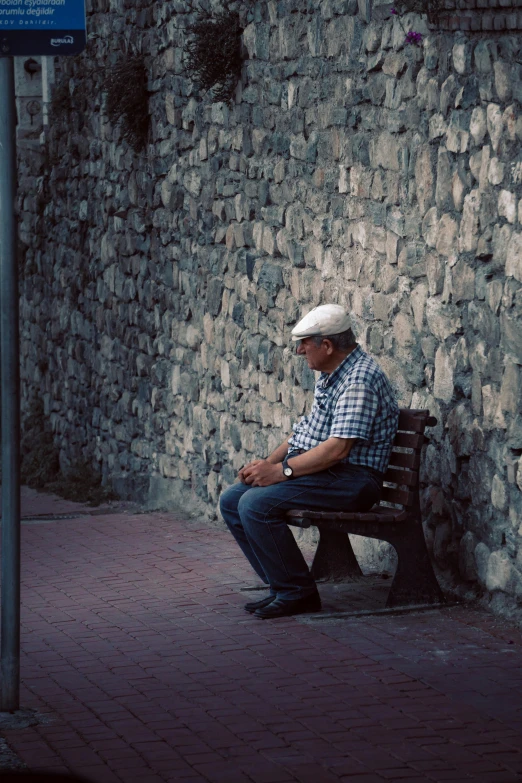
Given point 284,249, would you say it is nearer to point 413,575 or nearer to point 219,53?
point 219,53

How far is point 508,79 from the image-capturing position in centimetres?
555

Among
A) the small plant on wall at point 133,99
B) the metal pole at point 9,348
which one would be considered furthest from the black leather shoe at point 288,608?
the small plant on wall at point 133,99

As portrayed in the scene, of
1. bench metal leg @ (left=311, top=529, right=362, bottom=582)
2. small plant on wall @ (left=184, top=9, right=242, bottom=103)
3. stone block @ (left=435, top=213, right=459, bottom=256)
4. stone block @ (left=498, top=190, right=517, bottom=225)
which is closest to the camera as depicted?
stone block @ (left=498, top=190, right=517, bottom=225)

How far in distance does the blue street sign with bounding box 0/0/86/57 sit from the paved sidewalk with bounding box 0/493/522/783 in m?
2.30

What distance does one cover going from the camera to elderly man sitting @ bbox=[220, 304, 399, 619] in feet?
19.4

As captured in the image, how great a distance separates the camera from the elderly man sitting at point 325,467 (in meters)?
5.91

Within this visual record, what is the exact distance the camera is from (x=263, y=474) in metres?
6.10

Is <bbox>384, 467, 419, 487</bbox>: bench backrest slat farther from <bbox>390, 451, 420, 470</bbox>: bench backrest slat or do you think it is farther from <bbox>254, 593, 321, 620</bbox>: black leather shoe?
<bbox>254, 593, 321, 620</bbox>: black leather shoe

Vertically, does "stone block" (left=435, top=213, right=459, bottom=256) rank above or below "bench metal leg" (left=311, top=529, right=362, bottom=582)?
above

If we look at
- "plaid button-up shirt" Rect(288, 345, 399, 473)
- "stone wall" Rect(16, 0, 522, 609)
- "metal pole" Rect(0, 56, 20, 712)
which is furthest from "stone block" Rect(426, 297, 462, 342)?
"metal pole" Rect(0, 56, 20, 712)

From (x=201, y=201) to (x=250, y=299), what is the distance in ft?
3.56

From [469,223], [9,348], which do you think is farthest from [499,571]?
[9,348]

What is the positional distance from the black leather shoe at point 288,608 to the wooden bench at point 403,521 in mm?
346

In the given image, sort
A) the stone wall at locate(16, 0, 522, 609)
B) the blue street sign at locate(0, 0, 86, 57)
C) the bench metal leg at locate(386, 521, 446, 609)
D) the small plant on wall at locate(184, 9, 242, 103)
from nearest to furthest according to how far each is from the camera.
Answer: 1. the blue street sign at locate(0, 0, 86, 57)
2. the stone wall at locate(16, 0, 522, 609)
3. the bench metal leg at locate(386, 521, 446, 609)
4. the small plant on wall at locate(184, 9, 242, 103)
